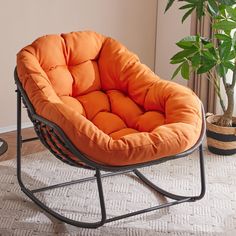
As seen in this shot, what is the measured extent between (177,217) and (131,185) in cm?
41

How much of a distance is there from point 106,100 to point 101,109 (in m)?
0.07

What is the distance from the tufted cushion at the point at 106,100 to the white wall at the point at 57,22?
0.79m

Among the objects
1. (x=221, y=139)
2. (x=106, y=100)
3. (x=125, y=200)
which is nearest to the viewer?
(x=125, y=200)

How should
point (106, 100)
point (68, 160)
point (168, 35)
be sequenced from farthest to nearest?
point (168, 35) < point (106, 100) < point (68, 160)

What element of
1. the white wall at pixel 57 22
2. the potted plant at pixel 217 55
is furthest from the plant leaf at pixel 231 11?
the white wall at pixel 57 22

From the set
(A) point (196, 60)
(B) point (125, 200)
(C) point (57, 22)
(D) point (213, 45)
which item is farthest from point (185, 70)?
(C) point (57, 22)

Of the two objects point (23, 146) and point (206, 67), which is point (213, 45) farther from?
point (23, 146)

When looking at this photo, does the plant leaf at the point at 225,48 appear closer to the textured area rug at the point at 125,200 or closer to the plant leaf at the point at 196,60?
the plant leaf at the point at 196,60

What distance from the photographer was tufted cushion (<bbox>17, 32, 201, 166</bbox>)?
2.15 metres

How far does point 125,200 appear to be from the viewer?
2.64 metres

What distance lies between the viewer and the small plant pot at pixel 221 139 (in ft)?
Answer: 10.3

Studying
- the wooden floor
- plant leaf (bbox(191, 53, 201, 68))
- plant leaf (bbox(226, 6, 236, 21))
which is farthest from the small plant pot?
the wooden floor

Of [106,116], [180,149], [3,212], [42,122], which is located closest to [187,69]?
[106,116]

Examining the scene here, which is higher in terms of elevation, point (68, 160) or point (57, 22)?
point (57, 22)
